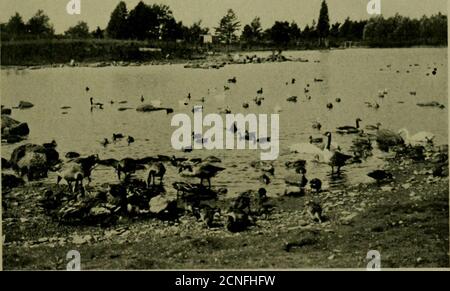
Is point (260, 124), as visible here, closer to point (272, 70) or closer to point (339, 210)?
point (272, 70)

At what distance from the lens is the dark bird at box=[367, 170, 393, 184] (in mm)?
3299

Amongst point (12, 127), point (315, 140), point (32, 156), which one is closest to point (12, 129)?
point (12, 127)

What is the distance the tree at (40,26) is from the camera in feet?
10.7

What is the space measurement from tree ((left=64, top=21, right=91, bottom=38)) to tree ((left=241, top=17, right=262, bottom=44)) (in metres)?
0.83

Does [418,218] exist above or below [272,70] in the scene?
below

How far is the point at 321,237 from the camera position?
3.21 meters

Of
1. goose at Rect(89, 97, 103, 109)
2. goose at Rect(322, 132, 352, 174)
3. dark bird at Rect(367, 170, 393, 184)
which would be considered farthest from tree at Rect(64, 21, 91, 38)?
dark bird at Rect(367, 170, 393, 184)

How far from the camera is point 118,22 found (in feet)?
11.0

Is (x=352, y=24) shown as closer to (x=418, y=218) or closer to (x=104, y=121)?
(x=418, y=218)

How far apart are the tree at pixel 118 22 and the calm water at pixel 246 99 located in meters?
0.22
